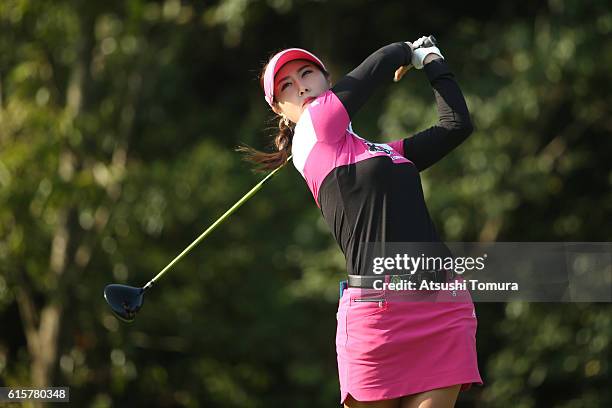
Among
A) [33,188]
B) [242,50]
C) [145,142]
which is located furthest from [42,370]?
[242,50]

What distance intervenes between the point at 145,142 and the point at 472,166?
3069 millimetres

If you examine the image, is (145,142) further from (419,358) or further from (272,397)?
(419,358)

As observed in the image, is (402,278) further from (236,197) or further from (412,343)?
(236,197)

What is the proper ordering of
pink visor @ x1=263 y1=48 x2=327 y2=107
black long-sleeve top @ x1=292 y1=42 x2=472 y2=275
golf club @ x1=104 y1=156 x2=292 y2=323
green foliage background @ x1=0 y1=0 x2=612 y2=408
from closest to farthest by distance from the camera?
black long-sleeve top @ x1=292 y1=42 x2=472 y2=275 → pink visor @ x1=263 y1=48 x2=327 y2=107 → golf club @ x1=104 y1=156 x2=292 y2=323 → green foliage background @ x1=0 y1=0 x2=612 y2=408

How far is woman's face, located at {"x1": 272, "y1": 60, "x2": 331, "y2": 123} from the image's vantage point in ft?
9.78

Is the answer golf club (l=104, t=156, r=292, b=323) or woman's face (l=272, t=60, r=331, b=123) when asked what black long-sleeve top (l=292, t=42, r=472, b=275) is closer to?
woman's face (l=272, t=60, r=331, b=123)

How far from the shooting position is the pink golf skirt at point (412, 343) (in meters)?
2.80

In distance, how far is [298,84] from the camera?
9.81 feet

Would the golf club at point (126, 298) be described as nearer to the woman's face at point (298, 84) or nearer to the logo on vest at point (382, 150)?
the woman's face at point (298, 84)

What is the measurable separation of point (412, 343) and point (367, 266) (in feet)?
0.76

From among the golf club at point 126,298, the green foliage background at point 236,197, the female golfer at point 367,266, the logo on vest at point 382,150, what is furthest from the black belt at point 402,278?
the green foliage background at point 236,197

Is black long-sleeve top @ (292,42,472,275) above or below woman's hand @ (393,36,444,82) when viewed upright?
below

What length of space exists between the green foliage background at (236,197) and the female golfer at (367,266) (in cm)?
553

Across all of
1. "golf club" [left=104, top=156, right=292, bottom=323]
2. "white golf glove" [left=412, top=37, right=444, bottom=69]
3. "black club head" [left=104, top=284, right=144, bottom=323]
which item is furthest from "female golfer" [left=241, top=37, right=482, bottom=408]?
"black club head" [left=104, top=284, right=144, bottom=323]
